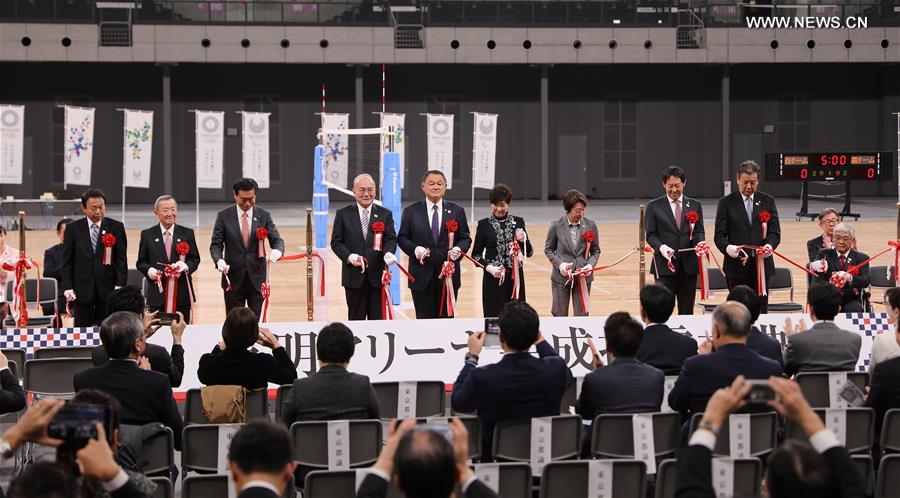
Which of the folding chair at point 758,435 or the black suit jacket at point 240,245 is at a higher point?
the black suit jacket at point 240,245

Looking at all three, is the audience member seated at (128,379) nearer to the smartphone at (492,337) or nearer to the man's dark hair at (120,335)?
the man's dark hair at (120,335)

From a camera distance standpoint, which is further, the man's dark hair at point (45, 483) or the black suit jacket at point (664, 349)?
the black suit jacket at point (664, 349)

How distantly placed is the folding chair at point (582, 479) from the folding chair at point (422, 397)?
5.78 ft

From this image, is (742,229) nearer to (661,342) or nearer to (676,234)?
(676,234)

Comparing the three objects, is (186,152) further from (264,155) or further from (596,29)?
(596,29)

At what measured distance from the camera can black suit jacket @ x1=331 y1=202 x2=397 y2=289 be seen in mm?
10141

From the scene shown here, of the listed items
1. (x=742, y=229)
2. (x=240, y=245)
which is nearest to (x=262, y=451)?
(x=240, y=245)

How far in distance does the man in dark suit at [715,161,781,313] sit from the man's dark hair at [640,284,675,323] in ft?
13.9

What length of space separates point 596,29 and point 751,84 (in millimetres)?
6686

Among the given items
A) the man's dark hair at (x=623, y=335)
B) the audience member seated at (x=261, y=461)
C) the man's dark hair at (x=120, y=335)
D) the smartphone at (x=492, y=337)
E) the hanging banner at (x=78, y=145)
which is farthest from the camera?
the hanging banner at (x=78, y=145)

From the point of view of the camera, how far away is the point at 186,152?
3322cm

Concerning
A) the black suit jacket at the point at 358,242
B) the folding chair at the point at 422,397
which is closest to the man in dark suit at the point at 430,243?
the black suit jacket at the point at 358,242

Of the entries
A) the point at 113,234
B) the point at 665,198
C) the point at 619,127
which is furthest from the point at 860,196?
the point at 113,234

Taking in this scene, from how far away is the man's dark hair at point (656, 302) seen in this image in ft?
21.0
